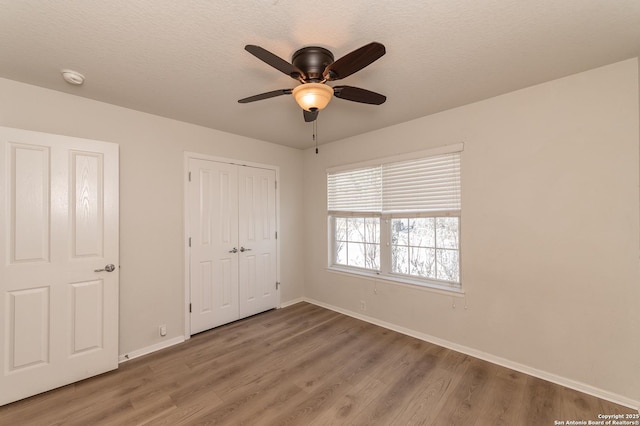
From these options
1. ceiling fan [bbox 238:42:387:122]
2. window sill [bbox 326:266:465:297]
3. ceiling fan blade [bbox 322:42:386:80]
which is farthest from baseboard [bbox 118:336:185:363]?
ceiling fan blade [bbox 322:42:386:80]

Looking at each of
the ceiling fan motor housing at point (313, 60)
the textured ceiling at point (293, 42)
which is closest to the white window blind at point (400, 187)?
the textured ceiling at point (293, 42)

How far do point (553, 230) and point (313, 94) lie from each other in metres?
2.30

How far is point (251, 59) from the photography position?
1902 mm

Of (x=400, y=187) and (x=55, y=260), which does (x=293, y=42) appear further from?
(x=55, y=260)

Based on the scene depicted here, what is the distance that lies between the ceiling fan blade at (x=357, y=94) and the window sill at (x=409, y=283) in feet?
6.93

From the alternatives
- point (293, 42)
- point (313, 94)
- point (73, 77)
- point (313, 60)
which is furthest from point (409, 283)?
point (73, 77)

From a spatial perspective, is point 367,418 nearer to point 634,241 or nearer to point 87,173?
point 634,241

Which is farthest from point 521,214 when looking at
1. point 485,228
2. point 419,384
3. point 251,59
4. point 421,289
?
point 251,59

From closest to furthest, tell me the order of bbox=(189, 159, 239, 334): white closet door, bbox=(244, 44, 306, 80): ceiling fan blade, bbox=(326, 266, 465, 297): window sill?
1. bbox=(244, 44, 306, 80): ceiling fan blade
2. bbox=(326, 266, 465, 297): window sill
3. bbox=(189, 159, 239, 334): white closet door

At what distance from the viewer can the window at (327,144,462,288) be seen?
290 cm

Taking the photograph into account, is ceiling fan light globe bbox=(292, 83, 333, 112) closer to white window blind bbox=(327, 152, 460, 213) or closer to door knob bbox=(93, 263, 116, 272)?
white window blind bbox=(327, 152, 460, 213)

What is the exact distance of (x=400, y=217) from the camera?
3.27 meters

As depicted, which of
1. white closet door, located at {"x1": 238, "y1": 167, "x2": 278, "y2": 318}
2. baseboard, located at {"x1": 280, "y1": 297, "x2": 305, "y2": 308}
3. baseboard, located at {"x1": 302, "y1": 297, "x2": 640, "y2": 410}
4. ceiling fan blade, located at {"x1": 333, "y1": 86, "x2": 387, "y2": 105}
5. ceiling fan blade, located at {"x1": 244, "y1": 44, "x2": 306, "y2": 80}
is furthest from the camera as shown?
baseboard, located at {"x1": 280, "y1": 297, "x2": 305, "y2": 308}

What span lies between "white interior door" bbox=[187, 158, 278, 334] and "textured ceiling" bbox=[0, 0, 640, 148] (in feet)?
3.78
